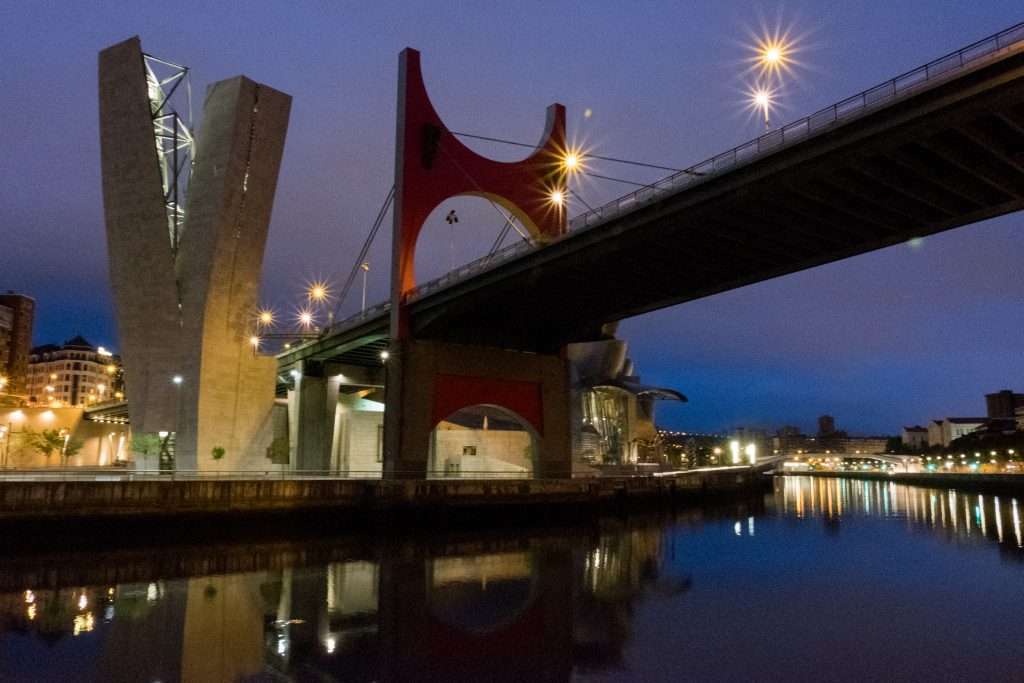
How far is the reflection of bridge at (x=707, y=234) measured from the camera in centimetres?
1430

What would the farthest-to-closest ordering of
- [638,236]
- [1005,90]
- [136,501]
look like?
[638,236]
[136,501]
[1005,90]

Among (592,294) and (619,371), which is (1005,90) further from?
(619,371)

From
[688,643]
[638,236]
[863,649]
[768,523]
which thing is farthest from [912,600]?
[768,523]

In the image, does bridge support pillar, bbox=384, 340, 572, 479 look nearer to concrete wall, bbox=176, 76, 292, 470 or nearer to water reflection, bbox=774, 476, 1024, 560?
concrete wall, bbox=176, 76, 292, 470

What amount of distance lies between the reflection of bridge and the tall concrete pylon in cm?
479

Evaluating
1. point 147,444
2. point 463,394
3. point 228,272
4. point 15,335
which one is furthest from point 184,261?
point 15,335

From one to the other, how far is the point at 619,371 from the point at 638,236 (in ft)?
118

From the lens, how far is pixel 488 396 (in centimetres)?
2911

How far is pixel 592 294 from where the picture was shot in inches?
1047

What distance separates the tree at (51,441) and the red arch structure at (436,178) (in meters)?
22.0

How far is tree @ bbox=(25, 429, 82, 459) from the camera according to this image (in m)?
37.8

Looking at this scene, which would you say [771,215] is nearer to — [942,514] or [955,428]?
[942,514]

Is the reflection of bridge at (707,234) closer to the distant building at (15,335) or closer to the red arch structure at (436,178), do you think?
the red arch structure at (436,178)

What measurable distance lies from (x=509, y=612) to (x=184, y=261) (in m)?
25.2
